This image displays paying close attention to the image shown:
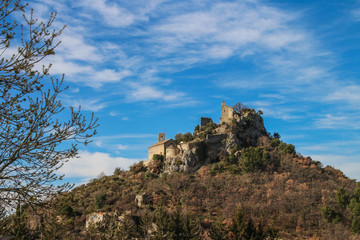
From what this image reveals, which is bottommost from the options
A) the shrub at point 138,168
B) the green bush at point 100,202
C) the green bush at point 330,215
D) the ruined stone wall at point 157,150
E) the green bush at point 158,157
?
the green bush at point 330,215

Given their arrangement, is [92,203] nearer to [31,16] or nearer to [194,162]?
[194,162]

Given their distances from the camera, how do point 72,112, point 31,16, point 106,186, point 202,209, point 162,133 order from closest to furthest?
point 31,16
point 72,112
point 202,209
point 106,186
point 162,133

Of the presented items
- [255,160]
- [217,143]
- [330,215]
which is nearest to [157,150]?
[217,143]

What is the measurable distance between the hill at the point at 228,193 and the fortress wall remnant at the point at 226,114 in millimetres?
350

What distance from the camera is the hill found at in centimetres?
3238

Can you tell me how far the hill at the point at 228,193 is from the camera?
32.4m

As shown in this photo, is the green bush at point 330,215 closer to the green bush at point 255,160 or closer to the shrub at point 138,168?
the green bush at point 255,160

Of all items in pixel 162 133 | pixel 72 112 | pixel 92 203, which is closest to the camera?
pixel 72 112

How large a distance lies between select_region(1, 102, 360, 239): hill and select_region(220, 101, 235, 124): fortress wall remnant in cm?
35

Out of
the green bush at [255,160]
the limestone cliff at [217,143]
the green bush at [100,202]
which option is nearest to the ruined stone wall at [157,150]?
the limestone cliff at [217,143]

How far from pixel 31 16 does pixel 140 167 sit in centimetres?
5867

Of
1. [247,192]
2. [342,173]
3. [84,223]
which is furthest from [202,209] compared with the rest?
[342,173]

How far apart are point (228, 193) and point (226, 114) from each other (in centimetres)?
2270

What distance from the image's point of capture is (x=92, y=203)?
184 ft
